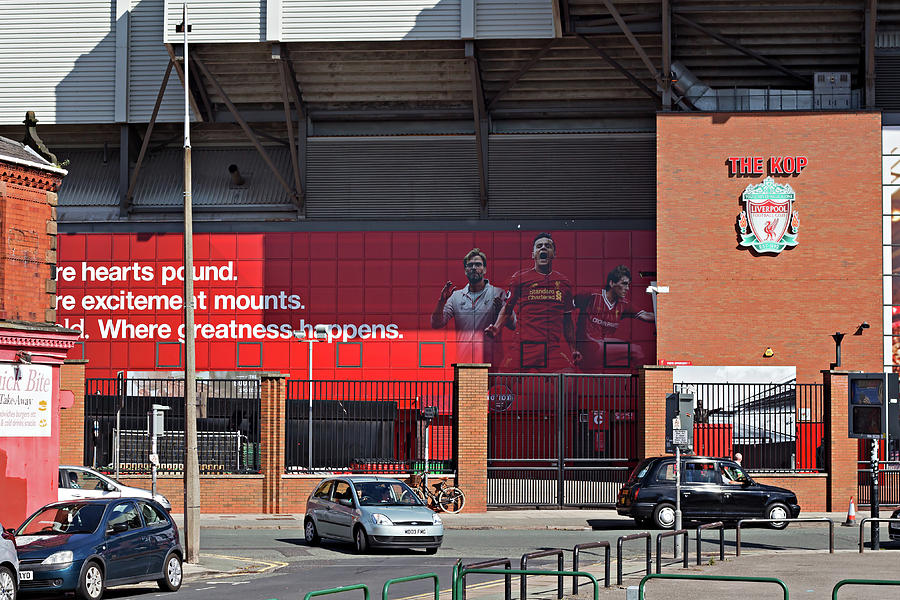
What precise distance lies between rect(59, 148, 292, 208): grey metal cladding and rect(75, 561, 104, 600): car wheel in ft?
110

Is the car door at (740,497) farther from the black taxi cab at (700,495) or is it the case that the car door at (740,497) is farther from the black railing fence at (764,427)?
the black railing fence at (764,427)

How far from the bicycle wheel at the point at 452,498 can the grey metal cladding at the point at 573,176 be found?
17846mm

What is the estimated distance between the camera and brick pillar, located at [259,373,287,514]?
1280 inches

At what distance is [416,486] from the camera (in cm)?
3266

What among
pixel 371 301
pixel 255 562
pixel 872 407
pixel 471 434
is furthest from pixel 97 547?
pixel 371 301

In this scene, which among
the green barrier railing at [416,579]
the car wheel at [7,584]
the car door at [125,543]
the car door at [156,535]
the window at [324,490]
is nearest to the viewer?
the green barrier railing at [416,579]

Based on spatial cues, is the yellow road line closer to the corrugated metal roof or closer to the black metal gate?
the corrugated metal roof

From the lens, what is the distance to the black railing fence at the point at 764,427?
1357 inches

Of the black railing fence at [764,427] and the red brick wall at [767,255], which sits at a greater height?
the red brick wall at [767,255]

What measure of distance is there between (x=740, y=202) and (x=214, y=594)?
28.9 m

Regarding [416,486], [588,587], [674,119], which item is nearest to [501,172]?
[674,119]

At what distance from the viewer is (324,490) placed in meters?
25.3

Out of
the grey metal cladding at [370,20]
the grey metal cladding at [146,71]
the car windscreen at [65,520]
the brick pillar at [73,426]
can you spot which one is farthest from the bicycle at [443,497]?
the grey metal cladding at [146,71]

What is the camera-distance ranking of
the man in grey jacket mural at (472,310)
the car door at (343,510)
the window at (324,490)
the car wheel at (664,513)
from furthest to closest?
the man in grey jacket mural at (472,310)
the car wheel at (664,513)
the window at (324,490)
the car door at (343,510)
